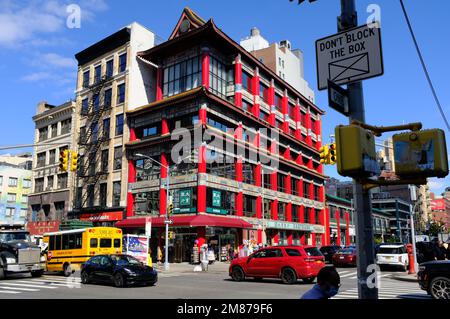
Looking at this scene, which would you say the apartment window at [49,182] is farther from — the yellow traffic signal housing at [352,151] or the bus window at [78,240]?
the yellow traffic signal housing at [352,151]

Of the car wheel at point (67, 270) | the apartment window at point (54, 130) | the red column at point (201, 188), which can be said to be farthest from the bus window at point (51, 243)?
the apartment window at point (54, 130)

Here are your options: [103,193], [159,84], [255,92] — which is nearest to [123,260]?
[159,84]

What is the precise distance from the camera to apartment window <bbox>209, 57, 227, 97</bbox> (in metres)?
46.1

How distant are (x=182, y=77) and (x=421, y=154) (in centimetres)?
4557

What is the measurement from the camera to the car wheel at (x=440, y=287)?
1316 cm

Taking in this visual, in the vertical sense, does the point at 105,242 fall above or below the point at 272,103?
below

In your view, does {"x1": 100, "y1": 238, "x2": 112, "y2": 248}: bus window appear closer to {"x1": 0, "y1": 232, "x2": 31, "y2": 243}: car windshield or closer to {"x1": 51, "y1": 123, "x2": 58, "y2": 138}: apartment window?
{"x1": 0, "y1": 232, "x2": 31, "y2": 243}: car windshield

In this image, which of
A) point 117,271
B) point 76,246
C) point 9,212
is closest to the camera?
point 117,271

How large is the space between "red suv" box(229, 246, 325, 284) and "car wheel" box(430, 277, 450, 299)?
6709mm

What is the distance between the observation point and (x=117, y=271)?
18.8 m

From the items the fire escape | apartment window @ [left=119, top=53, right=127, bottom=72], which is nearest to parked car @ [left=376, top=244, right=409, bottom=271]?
the fire escape

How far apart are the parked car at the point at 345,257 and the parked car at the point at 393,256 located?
3742mm

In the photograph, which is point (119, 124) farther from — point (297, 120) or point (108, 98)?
point (297, 120)

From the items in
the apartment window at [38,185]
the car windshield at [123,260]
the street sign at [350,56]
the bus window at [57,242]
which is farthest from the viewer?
the apartment window at [38,185]
